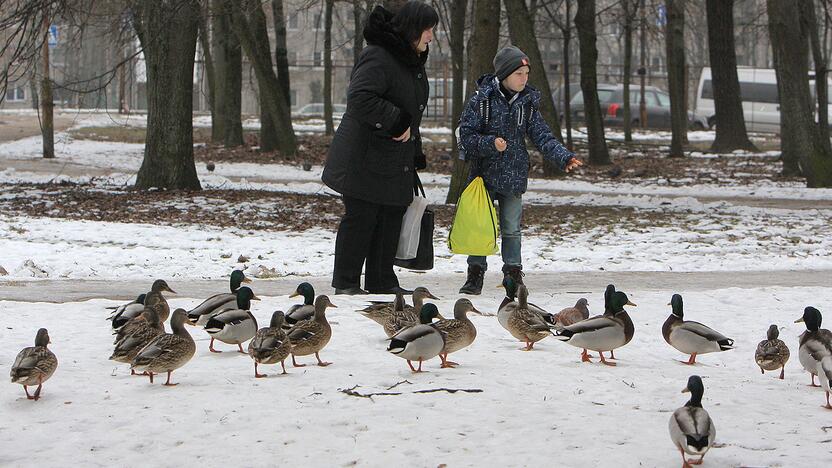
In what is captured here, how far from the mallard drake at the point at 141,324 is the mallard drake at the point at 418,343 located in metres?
1.52

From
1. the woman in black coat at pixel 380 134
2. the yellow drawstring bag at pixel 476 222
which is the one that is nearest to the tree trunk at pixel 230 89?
the yellow drawstring bag at pixel 476 222

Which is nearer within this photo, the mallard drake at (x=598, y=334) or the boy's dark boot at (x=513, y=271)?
the mallard drake at (x=598, y=334)

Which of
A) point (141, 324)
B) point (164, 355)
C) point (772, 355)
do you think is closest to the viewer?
point (164, 355)

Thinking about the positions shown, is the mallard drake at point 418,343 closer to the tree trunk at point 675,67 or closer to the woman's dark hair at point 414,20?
the woman's dark hair at point 414,20

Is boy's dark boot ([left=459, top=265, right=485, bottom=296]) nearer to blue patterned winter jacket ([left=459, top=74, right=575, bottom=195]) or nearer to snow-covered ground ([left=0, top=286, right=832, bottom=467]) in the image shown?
blue patterned winter jacket ([left=459, top=74, right=575, bottom=195])

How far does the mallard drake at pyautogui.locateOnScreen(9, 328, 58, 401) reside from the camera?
242 inches

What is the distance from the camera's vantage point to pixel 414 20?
28.7 feet

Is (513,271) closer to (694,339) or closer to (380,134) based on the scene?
(380,134)

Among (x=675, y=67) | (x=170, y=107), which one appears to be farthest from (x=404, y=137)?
(x=675, y=67)

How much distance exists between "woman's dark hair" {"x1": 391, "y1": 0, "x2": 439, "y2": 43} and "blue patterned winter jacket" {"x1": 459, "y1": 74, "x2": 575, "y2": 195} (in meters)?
A: 1.07

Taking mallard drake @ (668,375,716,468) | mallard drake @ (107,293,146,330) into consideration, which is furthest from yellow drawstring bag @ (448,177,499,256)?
mallard drake @ (668,375,716,468)

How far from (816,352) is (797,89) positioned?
14.5 m

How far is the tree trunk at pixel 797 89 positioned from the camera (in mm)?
20188

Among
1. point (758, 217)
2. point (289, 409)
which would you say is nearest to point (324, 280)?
point (289, 409)
